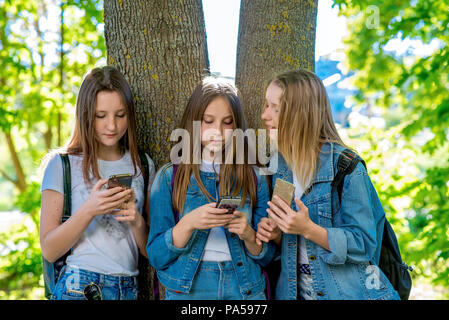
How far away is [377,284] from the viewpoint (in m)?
2.18

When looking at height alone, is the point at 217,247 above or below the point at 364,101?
below

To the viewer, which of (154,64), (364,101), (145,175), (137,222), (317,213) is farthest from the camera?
(364,101)

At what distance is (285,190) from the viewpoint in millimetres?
2025

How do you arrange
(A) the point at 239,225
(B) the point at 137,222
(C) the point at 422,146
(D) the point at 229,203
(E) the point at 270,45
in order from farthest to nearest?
(C) the point at 422,146, (E) the point at 270,45, (B) the point at 137,222, (A) the point at 239,225, (D) the point at 229,203

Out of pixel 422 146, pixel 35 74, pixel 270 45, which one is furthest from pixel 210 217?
pixel 35 74

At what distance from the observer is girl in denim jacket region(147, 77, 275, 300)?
2168 millimetres

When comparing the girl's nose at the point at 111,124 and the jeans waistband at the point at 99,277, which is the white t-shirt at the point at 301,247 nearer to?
the jeans waistband at the point at 99,277

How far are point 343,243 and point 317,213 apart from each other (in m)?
0.22

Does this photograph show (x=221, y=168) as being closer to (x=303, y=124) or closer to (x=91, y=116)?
(x=303, y=124)

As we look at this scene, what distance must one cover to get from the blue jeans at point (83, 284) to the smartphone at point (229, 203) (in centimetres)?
75

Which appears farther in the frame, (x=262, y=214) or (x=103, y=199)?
(x=262, y=214)

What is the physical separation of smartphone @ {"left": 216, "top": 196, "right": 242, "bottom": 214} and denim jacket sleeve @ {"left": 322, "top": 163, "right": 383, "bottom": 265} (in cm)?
50
